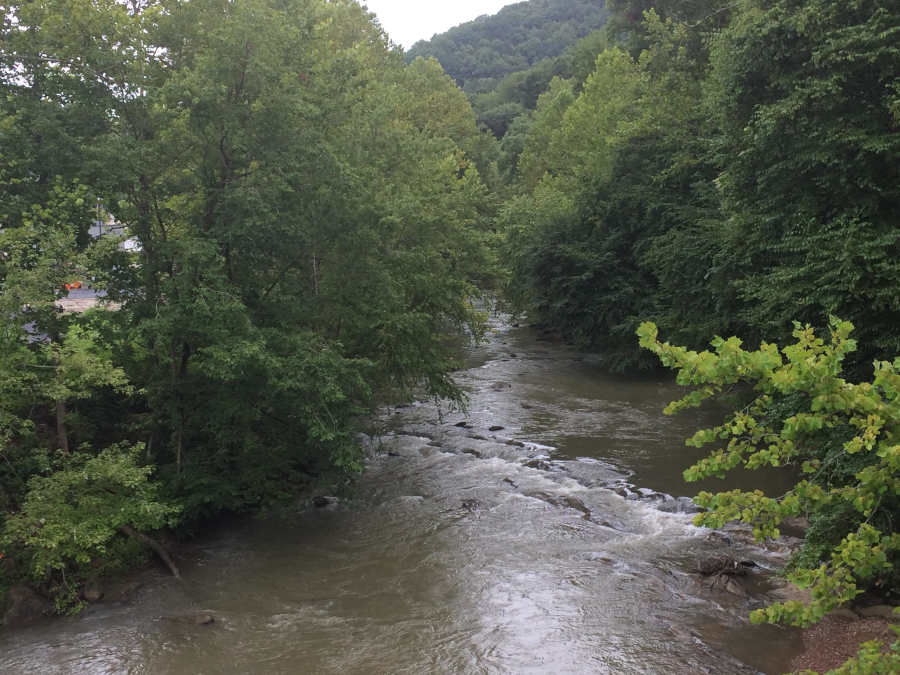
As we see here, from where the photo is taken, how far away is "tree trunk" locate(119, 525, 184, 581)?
37.4 ft

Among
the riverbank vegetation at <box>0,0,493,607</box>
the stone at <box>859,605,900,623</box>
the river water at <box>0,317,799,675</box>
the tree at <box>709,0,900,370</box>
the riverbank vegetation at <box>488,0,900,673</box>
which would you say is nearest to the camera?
the riverbank vegetation at <box>488,0,900,673</box>

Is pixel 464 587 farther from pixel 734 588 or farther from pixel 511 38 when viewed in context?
pixel 511 38

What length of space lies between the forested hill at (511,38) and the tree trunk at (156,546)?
427 ft

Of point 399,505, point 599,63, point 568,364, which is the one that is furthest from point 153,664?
Answer: point 599,63

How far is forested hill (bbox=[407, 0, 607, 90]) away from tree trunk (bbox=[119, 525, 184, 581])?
130m

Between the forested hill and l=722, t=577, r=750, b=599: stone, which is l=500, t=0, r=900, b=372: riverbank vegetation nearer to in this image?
l=722, t=577, r=750, b=599: stone

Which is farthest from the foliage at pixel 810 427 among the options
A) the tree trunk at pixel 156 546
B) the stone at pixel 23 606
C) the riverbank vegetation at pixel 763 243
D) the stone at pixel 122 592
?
the stone at pixel 23 606

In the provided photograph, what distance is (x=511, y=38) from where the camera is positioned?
A: 15850 centimetres

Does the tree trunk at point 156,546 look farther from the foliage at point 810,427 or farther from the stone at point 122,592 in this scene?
the foliage at point 810,427

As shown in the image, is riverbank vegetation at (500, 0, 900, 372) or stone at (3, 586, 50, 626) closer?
stone at (3, 586, 50, 626)

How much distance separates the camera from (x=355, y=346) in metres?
15.4

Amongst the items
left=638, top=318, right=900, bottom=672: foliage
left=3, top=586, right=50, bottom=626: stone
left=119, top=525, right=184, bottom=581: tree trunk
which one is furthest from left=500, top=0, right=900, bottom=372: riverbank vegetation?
left=3, top=586, right=50, bottom=626: stone

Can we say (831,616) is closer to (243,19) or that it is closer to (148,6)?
(243,19)

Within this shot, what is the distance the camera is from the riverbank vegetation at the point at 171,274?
10555 millimetres
